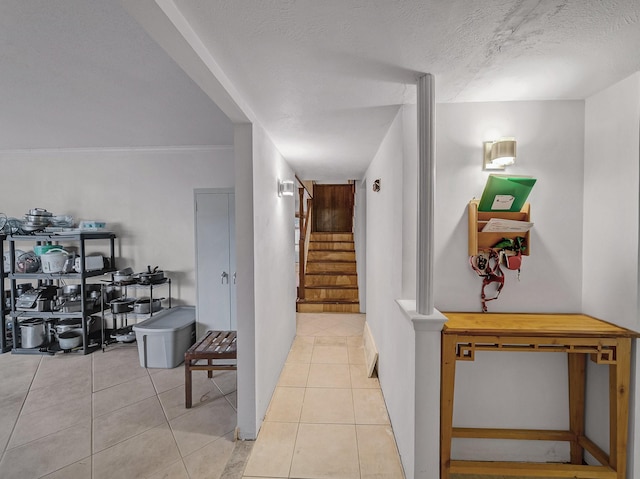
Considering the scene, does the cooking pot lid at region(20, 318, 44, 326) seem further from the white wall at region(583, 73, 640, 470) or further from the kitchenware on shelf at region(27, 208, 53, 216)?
the white wall at region(583, 73, 640, 470)

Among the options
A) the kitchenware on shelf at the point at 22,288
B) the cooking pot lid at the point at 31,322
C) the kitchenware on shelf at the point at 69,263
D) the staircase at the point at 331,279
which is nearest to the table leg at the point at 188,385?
the kitchenware on shelf at the point at 69,263

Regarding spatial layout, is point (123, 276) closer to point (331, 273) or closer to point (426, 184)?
point (331, 273)

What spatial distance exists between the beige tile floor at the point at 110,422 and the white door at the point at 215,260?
0.67 m

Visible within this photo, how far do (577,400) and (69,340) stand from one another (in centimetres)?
485

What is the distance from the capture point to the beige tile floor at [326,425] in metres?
1.78

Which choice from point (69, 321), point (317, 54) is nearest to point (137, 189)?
point (69, 321)

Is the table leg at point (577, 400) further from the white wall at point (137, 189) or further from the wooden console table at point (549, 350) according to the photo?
the white wall at point (137, 189)

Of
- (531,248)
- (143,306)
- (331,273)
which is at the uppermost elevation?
(531,248)

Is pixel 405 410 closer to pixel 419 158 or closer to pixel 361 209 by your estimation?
pixel 419 158

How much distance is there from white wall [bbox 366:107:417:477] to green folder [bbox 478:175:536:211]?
1.39 ft

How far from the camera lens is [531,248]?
1844 millimetres

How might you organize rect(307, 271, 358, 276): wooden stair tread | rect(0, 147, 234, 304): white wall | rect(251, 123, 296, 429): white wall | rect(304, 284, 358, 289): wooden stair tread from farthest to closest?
rect(307, 271, 358, 276): wooden stair tread < rect(304, 284, 358, 289): wooden stair tread < rect(0, 147, 234, 304): white wall < rect(251, 123, 296, 429): white wall

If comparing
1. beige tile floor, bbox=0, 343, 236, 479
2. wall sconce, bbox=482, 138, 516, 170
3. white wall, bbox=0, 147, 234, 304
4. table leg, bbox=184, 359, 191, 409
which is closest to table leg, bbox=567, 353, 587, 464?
wall sconce, bbox=482, 138, 516, 170

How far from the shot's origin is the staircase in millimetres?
5102
